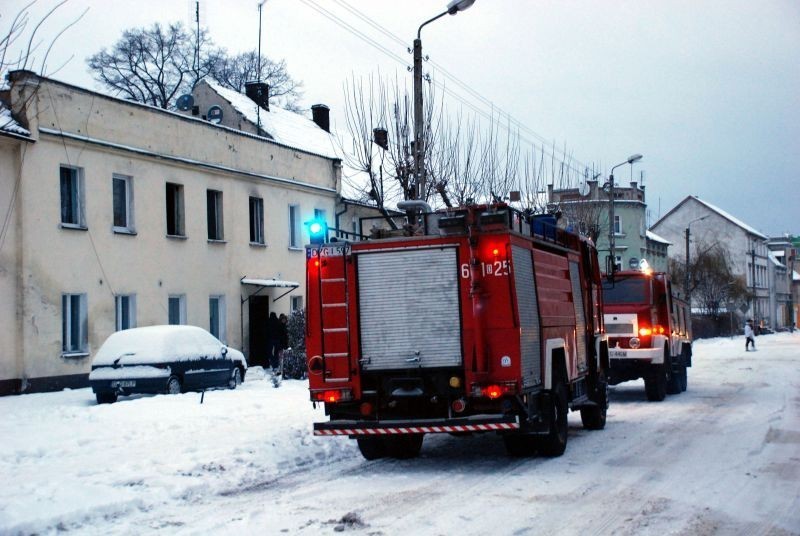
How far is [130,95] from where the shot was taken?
150 feet

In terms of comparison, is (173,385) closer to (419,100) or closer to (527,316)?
(419,100)

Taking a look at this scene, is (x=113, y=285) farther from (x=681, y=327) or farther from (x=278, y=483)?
(x=278, y=483)

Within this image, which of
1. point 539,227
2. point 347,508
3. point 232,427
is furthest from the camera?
point 232,427

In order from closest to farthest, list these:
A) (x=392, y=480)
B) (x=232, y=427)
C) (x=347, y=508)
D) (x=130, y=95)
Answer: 1. (x=347, y=508)
2. (x=392, y=480)
3. (x=232, y=427)
4. (x=130, y=95)

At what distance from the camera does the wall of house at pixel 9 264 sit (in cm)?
2172

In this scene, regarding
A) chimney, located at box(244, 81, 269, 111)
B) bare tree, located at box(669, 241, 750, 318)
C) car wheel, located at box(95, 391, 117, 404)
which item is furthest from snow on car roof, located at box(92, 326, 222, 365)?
bare tree, located at box(669, 241, 750, 318)

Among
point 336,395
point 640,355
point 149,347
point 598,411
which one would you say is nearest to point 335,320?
point 336,395

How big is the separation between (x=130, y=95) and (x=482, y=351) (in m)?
38.9

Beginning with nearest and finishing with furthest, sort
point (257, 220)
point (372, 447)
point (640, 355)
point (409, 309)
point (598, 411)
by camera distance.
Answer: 1. point (409, 309)
2. point (372, 447)
3. point (598, 411)
4. point (640, 355)
5. point (257, 220)

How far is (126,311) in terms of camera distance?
2589 centimetres

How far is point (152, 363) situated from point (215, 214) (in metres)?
11.3

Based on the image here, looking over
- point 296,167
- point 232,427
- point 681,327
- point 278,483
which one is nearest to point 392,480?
point 278,483

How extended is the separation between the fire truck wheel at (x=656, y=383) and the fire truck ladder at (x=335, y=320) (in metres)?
10.7

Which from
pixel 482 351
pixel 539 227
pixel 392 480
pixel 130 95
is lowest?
pixel 392 480
